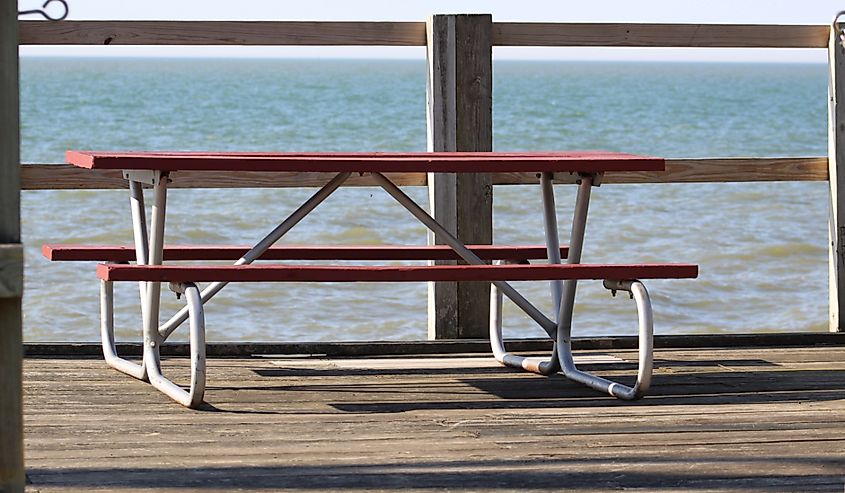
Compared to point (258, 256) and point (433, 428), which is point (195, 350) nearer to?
point (258, 256)

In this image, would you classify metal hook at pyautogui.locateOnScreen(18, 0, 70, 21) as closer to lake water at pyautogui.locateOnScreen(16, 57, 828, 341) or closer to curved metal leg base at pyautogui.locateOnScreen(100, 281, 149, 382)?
curved metal leg base at pyautogui.locateOnScreen(100, 281, 149, 382)

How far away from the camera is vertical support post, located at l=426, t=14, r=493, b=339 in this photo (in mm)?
5207

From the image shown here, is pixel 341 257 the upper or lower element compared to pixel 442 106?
lower

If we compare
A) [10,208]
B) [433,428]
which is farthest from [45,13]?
[433,428]

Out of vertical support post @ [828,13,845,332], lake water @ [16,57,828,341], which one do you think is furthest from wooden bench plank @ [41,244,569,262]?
lake water @ [16,57,828,341]

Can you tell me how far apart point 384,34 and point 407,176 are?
55cm

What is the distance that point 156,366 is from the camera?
4.26 metres

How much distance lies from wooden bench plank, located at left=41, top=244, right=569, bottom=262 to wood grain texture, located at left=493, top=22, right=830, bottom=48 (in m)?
0.94

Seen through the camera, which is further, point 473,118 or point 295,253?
point 473,118

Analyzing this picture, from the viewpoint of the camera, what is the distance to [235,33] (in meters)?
5.12

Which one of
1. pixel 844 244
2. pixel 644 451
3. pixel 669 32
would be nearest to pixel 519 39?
pixel 669 32

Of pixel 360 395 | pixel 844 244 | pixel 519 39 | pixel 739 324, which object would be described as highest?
pixel 519 39

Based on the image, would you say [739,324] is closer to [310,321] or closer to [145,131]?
[310,321]

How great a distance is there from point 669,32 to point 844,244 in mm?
1093
